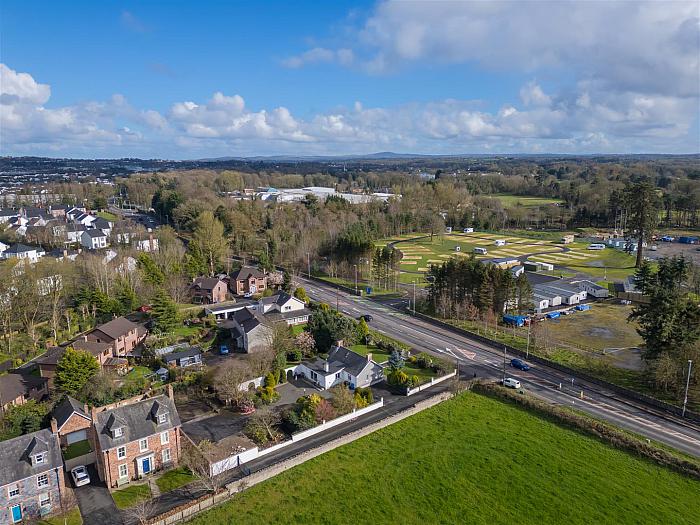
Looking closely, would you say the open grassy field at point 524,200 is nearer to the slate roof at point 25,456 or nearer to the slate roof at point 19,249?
the slate roof at point 19,249

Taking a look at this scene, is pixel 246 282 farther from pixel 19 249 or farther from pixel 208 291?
pixel 19 249

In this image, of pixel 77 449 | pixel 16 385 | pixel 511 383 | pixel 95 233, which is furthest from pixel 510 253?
pixel 16 385

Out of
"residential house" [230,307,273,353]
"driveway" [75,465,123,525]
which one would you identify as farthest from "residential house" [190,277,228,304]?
"driveway" [75,465,123,525]

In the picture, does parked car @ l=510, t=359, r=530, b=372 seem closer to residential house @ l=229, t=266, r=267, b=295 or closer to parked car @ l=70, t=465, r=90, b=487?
parked car @ l=70, t=465, r=90, b=487

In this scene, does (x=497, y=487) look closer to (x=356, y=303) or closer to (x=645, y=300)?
(x=356, y=303)

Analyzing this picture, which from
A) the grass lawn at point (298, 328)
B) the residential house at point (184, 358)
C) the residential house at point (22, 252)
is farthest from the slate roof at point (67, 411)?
the residential house at point (22, 252)

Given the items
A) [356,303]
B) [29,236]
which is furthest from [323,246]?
[29,236]
